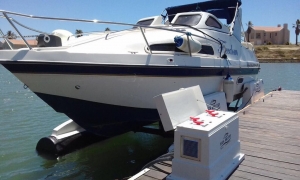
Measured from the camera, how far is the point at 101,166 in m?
5.54

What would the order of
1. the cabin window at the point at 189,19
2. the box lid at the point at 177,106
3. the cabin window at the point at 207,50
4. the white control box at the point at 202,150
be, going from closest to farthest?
the white control box at the point at 202,150
the box lid at the point at 177,106
the cabin window at the point at 207,50
the cabin window at the point at 189,19

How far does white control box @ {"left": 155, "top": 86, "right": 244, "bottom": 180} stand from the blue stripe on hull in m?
1.71

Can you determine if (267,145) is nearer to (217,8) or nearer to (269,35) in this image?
(217,8)

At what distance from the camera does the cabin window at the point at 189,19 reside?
6.59 meters

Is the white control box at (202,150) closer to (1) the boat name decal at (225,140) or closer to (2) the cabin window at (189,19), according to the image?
(1) the boat name decal at (225,140)

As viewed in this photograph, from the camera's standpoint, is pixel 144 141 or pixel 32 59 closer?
pixel 32 59

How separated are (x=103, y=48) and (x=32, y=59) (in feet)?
3.86

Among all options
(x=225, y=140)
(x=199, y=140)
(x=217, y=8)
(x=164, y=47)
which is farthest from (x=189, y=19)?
(x=199, y=140)

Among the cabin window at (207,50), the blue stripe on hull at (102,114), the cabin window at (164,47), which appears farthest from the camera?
the cabin window at (207,50)

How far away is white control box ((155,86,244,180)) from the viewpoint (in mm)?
2896

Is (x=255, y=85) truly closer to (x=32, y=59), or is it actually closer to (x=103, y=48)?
(x=103, y=48)

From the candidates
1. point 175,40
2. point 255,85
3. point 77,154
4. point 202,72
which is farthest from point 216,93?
point 77,154

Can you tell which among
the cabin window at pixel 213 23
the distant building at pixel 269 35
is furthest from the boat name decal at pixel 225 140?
the distant building at pixel 269 35

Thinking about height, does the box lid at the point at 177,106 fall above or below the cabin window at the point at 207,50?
below
